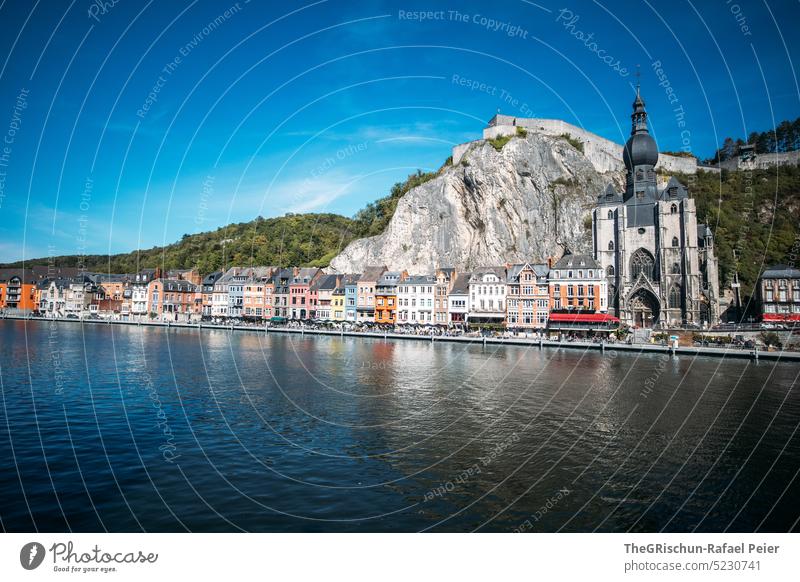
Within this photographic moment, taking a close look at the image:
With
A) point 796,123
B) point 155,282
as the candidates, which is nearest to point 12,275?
point 155,282

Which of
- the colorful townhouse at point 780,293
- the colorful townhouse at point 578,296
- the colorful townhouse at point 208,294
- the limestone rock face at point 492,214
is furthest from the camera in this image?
the colorful townhouse at point 208,294

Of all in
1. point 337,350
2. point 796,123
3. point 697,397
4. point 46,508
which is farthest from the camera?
point 796,123

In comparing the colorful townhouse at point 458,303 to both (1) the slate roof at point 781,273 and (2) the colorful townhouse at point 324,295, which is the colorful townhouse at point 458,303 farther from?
(1) the slate roof at point 781,273

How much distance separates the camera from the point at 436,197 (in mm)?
99938

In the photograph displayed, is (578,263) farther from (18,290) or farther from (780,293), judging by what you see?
(18,290)

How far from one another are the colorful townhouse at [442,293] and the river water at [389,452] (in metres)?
47.4

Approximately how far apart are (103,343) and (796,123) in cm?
15067

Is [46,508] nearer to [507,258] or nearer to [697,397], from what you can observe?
[697,397]

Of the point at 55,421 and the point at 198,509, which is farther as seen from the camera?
the point at 55,421

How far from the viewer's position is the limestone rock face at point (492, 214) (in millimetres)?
94312

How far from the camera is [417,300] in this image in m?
86.4
